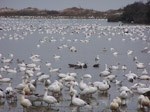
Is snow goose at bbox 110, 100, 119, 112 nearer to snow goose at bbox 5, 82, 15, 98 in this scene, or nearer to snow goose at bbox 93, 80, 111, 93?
snow goose at bbox 93, 80, 111, 93

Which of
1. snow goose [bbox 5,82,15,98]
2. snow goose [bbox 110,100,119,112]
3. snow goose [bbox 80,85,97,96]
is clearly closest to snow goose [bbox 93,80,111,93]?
snow goose [bbox 80,85,97,96]

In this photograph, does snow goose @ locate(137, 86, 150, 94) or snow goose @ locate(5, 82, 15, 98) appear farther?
snow goose @ locate(137, 86, 150, 94)

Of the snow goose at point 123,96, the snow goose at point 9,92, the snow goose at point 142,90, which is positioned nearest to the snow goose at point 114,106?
the snow goose at point 123,96

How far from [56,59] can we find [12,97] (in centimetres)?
1131

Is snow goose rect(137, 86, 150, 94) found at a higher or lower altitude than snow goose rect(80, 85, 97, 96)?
lower

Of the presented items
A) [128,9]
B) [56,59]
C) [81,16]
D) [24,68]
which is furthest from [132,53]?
[81,16]

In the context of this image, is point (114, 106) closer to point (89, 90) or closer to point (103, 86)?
point (89, 90)

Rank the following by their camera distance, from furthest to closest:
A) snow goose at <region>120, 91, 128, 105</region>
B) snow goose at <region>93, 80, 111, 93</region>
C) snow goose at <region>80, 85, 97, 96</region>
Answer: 1. snow goose at <region>93, 80, 111, 93</region>
2. snow goose at <region>80, 85, 97, 96</region>
3. snow goose at <region>120, 91, 128, 105</region>

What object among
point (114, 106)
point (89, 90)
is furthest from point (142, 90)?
point (114, 106)

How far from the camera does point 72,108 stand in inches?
530

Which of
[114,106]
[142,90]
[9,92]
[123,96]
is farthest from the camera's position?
[142,90]

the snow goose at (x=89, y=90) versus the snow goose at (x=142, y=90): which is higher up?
the snow goose at (x=89, y=90)

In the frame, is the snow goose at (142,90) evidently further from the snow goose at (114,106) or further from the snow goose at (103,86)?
the snow goose at (114,106)

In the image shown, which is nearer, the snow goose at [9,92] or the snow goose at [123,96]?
the snow goose at [123,96]
